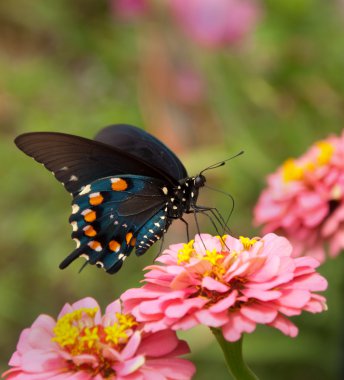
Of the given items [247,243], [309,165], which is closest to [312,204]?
[309,165]

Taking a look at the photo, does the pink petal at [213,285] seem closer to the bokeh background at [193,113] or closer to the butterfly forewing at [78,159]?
the butterfly forewing at [78,159]

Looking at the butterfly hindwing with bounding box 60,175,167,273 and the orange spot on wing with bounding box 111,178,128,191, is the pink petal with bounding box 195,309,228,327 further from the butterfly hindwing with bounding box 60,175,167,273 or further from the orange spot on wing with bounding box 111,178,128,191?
the orange spot on wing with bounding box 111,178,128,191

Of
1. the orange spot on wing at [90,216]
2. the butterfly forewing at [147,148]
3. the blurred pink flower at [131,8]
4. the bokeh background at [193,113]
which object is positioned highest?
the blurred pink flower at [131,8]

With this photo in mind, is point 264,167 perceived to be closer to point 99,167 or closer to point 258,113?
point 258,113

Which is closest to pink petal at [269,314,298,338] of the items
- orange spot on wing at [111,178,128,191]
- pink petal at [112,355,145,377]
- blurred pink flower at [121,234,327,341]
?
blurred pink flower at [121,234,327,341]

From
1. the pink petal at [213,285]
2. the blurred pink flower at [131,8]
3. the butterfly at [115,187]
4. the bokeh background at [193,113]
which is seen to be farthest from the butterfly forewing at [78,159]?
the blurred pink flower at [131,8]
